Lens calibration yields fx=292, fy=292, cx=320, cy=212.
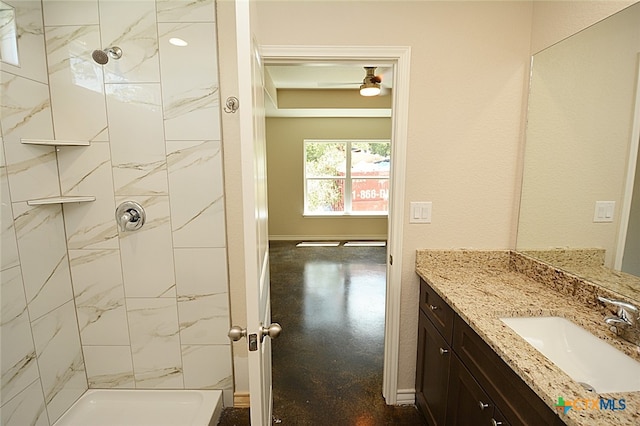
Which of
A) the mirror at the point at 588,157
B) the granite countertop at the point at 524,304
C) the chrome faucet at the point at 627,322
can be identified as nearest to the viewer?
the granite countertop at the point at 524,304

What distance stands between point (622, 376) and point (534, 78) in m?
1.42

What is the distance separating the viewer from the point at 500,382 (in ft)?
3.24

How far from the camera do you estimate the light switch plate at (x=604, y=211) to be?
1.24 m

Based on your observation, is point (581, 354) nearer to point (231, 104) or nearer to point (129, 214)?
point (231, 104)

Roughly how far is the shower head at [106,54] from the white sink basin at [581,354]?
7.43 ft

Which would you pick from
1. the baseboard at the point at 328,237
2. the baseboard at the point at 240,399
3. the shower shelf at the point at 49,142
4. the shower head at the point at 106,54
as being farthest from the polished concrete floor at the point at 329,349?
the shower head at the point at 106,54

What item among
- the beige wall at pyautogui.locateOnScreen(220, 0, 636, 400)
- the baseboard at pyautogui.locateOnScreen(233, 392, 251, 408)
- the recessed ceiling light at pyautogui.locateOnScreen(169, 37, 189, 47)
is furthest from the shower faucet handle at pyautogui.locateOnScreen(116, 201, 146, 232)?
the baseboard at pyautogui.locateOnScreen(233, 392, 251, 408)

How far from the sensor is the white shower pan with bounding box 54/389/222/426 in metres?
1.66

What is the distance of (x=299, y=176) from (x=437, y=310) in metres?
4.86

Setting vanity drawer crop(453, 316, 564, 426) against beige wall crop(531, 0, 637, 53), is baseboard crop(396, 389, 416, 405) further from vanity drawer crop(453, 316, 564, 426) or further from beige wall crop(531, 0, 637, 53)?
beige wall crop(531, 0, 637, 53)

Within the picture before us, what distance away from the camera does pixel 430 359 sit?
1.61 meters

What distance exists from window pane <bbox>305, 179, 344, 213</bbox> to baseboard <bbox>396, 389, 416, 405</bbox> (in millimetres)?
4561

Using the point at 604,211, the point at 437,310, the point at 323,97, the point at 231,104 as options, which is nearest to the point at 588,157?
the point at 604,211

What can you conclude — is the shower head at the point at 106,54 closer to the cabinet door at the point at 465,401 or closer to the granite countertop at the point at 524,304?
the granite countertop at the point at 524,304
